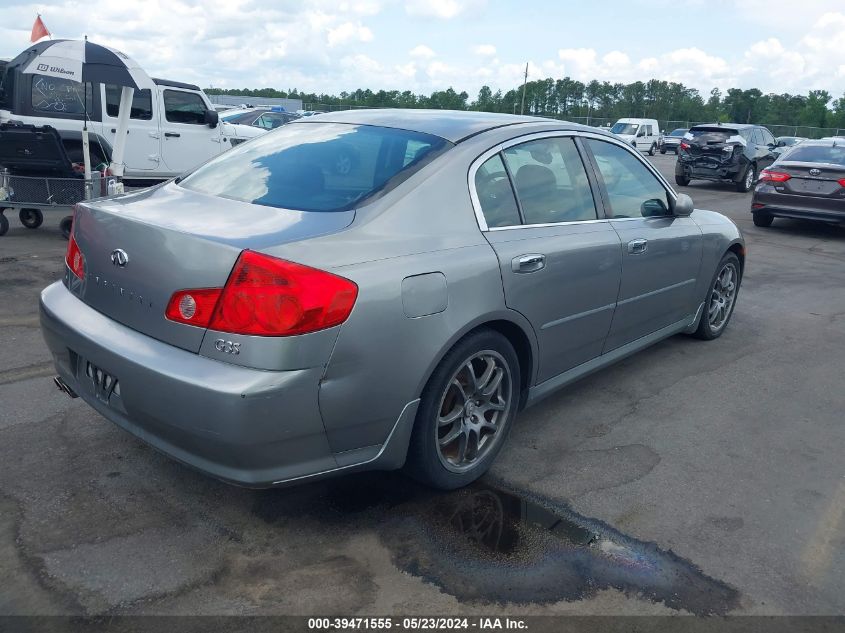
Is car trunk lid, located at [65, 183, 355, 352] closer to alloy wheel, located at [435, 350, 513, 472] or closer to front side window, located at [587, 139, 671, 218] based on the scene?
alloy wheel, located at [435, 350, 513, 472]

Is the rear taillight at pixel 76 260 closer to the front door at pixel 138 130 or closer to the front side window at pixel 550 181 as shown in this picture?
the front side window at pixel 550 181

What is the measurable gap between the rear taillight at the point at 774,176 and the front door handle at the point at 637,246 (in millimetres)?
8342

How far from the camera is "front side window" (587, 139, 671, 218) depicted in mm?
4184

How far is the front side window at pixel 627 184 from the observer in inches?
165

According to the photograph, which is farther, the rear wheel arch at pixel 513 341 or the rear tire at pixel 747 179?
the rear tire at pixel 747 179

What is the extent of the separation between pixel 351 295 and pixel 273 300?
0.27 m

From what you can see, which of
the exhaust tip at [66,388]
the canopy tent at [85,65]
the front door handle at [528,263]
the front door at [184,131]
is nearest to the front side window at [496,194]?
the front door handle at [528,263]

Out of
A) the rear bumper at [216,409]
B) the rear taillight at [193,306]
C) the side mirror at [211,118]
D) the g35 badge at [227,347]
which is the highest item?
the side mirror at [211,118]

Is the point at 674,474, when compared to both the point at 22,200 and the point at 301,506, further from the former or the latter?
the point at 22,200

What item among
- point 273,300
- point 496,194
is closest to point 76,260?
point 273,300

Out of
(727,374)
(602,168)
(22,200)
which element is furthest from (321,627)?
(22,200)

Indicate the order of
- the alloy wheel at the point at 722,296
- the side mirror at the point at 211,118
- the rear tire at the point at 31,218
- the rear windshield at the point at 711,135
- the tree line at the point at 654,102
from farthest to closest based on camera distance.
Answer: the tree line at the point at 654,102
the rear windshield at the point at 711,135
the side mirror at the point at 211,118
the rear tire at the point at 31,218
the alloy wheel at the point at 722,296

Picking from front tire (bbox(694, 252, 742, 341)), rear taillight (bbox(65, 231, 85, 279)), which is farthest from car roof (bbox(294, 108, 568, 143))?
Result: front tire (bbox(694, 252, 742, 341))

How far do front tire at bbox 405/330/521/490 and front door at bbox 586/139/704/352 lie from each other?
1.05 m
